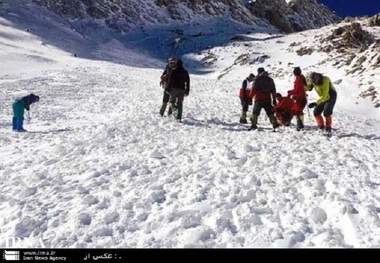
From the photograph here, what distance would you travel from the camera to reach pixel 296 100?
45.6 feet

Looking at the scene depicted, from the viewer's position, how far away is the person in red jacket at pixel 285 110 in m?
14.3

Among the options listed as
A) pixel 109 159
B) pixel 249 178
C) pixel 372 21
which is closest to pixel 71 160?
pixel 109 159

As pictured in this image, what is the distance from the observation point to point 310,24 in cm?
12244

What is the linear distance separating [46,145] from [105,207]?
5.65 metres

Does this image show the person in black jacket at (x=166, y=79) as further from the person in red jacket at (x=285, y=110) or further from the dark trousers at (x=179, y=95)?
the person in red jacket at (x=285, y=110)

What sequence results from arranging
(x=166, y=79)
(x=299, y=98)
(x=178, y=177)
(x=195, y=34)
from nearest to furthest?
(x=178, y=177) < (x=299, y=98) < (x=166, y=79) < (x=195, y=34)

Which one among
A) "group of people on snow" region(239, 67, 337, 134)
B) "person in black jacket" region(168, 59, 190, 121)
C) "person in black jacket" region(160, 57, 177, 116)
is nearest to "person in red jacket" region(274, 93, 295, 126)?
"group of people on snow" region(239, 67, 337, 134)

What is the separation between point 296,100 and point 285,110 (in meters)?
0.61

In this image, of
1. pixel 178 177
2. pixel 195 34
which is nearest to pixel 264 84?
pixel 178 177

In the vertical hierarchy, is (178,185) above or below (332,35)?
below

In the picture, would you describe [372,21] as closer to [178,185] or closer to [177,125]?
[177,125]
